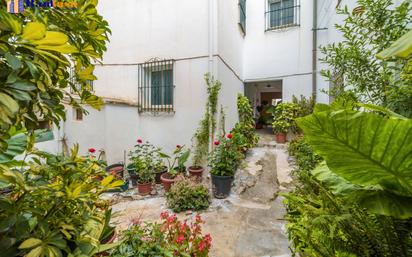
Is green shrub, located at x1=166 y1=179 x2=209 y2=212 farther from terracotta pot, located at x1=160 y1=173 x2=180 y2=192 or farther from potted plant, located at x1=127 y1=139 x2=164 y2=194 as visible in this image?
potted plant, located at x1=127 y1=139 x2=164 y2=194

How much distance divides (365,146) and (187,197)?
2968 millimetres

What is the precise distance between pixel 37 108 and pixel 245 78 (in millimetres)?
7274

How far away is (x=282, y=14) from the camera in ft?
22.6

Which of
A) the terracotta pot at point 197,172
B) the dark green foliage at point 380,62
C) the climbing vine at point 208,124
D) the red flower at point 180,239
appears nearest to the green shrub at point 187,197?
the terracotta pot at point 197,172

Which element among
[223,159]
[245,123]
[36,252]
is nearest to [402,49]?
[36,252]

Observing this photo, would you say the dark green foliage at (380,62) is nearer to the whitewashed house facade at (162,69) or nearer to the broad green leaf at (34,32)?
the broad green leaf at (34,32)

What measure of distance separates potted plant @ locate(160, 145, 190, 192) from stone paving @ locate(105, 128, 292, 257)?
0.34 metres

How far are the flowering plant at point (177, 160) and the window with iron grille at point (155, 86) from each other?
3.49 feet

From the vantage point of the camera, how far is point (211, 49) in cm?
430

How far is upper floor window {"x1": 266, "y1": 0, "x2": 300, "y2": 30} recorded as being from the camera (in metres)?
6.67

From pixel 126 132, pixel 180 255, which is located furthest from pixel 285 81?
pixel 180 255

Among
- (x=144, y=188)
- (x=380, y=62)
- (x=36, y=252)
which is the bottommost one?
(x=144, y=188)

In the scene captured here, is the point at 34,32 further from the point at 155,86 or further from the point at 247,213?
the point at 155,86

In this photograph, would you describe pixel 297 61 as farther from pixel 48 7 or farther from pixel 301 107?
pixel 48 7
